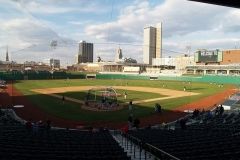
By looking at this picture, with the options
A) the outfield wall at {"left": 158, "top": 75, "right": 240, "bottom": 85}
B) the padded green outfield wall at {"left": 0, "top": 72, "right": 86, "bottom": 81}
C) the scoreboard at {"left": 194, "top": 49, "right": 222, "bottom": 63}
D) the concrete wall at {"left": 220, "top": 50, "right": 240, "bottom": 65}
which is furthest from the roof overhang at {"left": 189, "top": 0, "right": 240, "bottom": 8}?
the concrete wall at {"left": 220, "top": 50, "right": 240, "bottom": 65}

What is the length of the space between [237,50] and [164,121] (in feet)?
442

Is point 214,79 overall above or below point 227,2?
below

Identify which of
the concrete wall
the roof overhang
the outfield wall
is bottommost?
the outfield wall

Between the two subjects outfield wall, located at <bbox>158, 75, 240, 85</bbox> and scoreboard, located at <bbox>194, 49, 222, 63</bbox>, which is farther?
scoreboard, located at <bbox>194, 49, 222, 63</bbox>

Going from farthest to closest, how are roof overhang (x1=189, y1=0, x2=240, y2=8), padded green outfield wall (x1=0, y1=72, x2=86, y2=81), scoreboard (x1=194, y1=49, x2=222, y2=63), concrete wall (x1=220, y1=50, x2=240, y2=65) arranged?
concrete wall (x1=220, y1=50, x2=240, y2=65) → scoreboard (x1=194, y1=49, x2=222, y2=63) → padded green outfield wall (x1=0, y1=72, x2=86, y2=81) → roof overhang (x1=189, y1=0, x2=240, y2=8)

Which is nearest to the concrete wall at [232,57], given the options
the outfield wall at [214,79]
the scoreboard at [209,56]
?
the scoreboard at [209,56]

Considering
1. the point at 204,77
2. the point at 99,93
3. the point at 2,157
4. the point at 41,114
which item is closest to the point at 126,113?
the point at 41,114

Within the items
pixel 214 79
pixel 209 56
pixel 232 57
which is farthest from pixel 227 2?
pixel 232 57

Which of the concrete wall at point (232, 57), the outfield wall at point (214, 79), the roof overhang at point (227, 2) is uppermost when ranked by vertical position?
the concrete wall at point (232, 57)

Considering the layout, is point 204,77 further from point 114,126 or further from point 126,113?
point 114,126

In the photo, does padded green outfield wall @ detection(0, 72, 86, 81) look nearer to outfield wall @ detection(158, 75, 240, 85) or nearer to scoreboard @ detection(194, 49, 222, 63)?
outfield wall @ detection(158, 75, 240, 85)

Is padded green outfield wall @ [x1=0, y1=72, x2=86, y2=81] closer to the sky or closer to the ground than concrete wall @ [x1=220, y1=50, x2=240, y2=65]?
closer to the ground

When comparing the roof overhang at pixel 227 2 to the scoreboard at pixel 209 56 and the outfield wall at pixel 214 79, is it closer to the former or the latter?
the outfield wall at pixel 214 79

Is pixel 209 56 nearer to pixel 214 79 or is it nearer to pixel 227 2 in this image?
pixel 214 79
